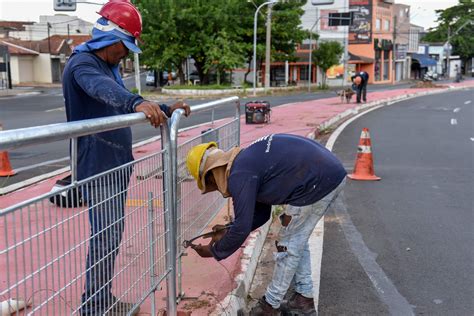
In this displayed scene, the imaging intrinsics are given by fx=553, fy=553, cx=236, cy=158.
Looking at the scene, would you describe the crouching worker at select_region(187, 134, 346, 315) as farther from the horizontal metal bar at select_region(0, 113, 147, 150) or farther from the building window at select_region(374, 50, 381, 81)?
the building window at select_region(374, 50, 381, 81)

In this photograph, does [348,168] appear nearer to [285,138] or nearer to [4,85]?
[285,138]

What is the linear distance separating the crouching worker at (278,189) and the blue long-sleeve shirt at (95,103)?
453 millimetres

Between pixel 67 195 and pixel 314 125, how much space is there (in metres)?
13.4

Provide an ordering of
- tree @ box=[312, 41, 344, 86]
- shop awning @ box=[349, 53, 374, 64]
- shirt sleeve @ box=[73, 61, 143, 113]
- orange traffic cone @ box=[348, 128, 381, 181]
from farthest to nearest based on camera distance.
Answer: shop awning @ box=[349, 53, 374, 64]
tree @ box=[312, 41, 344, 86]
orange traffic cone @ box=[348, 128, 381, 181]
shirt sleeve @ box=[73, 61, 143, 113]

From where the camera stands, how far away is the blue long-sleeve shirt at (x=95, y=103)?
2887 mm

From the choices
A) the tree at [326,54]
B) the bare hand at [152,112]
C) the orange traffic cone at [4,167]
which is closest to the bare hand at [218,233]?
the bare hand at [152,112]

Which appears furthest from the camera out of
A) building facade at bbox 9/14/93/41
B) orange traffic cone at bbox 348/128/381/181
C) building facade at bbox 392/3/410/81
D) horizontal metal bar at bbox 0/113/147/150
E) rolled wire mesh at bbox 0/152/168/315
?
building facade at bbox 9/14/93/41

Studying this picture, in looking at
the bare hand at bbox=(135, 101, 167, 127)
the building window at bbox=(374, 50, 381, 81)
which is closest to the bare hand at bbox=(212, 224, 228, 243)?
the bare hand at bbox=(135, 101, 167, 127)

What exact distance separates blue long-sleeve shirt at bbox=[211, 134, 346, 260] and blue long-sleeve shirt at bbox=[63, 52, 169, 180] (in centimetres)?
68

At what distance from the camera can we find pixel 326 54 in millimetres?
48969

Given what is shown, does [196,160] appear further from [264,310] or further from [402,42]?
[402,42]

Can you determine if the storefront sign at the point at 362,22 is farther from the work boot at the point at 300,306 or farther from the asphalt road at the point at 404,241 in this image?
the work boot at the point at 300,306

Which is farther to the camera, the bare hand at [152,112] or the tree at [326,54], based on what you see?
the tree at [326,54]

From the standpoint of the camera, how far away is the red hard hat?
3.11 m
